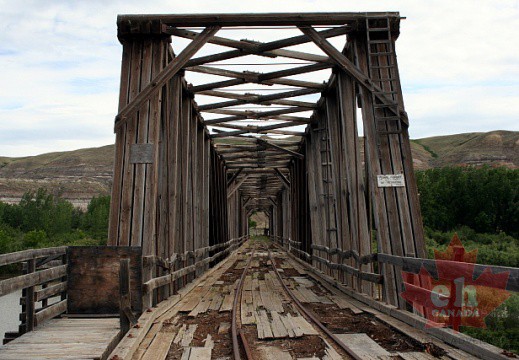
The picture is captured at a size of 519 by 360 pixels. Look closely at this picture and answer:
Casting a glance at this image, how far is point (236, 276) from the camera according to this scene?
14703 millimetres

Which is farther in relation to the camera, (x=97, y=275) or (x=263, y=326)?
(x=263, y=326)

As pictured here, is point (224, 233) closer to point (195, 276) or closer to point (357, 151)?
point (195, 276)

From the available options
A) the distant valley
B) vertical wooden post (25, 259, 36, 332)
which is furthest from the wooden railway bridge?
the distant valley

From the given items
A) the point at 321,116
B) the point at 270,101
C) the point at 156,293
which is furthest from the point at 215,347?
the point at 321,116

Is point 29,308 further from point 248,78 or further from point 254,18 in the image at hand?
point 248,78

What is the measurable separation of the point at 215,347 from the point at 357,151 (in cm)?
541

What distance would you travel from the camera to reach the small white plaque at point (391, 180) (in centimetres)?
816

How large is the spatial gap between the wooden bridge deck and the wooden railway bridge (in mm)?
24

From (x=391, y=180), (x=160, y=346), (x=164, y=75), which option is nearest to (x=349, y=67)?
(x=391, y=180)

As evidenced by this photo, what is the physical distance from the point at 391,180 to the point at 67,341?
17.3 ft

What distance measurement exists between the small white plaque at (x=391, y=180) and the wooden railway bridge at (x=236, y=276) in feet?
0.06

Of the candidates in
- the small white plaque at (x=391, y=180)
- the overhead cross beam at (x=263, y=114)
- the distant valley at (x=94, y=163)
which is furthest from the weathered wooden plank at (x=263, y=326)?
the distant valley at (x=94, y=163)

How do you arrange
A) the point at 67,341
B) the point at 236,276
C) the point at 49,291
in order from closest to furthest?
the point at 67,341 → the point at 49,291 → the point at 236,276

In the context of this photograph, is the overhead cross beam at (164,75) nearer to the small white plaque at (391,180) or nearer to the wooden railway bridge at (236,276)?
the wooden railway bridge at (236,276)
